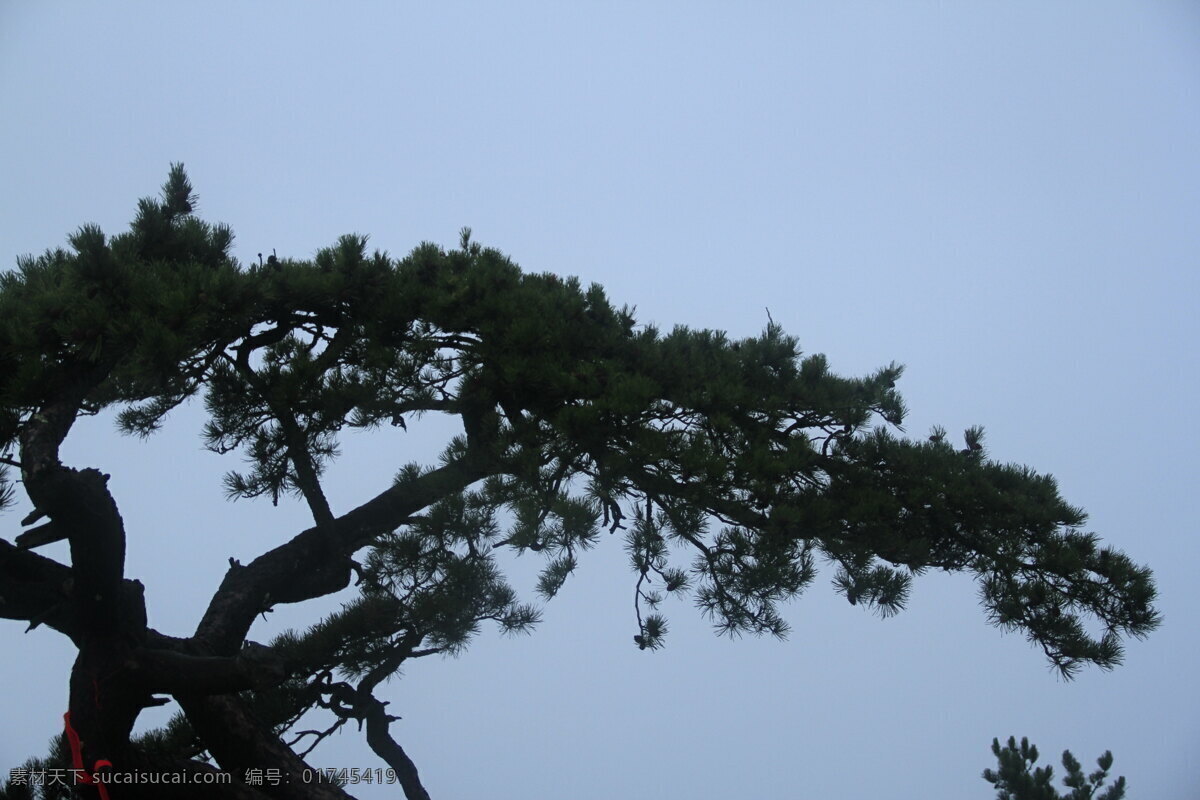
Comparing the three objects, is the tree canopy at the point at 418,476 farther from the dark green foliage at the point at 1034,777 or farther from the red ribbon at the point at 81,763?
the dark green foliage at the point at 1034,777

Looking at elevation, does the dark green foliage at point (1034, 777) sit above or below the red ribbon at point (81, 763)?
above

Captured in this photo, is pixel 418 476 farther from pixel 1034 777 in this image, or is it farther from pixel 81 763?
pixel 1034 777

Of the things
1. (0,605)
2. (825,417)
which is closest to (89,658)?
(0,605)

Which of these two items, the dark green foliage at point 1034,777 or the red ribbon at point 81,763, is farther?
the dark green foliage at point 1034,777

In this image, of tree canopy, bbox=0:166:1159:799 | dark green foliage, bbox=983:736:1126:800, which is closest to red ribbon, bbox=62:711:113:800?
tree canopy, bbox=0:166:1159:799

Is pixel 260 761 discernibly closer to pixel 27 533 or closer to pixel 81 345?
pixel 27 533

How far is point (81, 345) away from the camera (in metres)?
1.99

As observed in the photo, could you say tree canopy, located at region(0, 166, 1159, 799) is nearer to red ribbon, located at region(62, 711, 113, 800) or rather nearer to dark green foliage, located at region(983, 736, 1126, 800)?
red ribbon, located at region(62, 711, 113, 800)

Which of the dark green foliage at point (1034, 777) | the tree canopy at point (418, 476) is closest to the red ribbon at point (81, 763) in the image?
the tree canopy at point (418, 476)

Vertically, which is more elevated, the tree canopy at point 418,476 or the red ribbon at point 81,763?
the tree canopy at point 418,476

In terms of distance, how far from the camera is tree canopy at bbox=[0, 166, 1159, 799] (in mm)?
1984

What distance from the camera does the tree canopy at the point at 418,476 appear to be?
1984 mm

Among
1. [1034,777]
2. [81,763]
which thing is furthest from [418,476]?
[1034,777]

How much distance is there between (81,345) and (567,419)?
1001 millimetres
